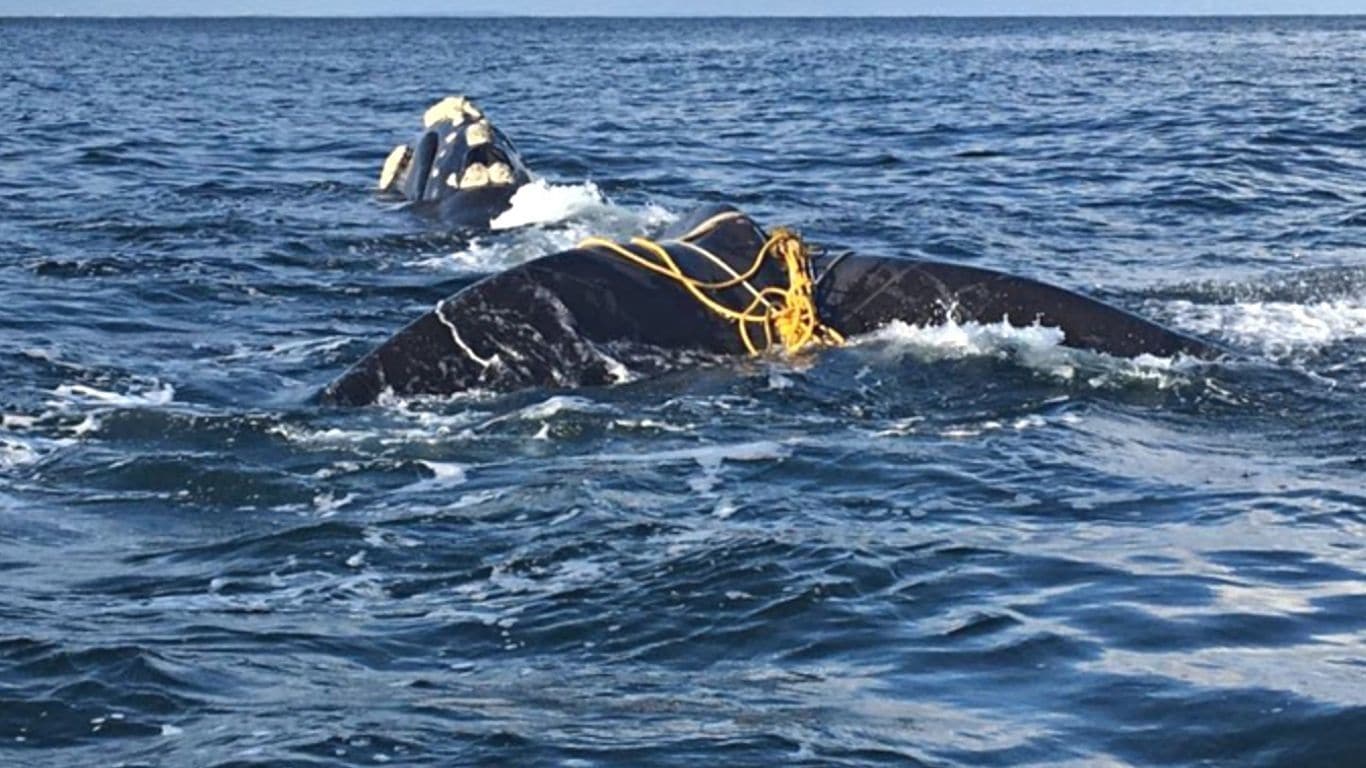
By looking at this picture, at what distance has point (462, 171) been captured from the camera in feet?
67.7

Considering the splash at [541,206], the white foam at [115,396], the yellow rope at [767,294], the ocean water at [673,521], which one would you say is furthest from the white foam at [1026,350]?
the splash at [541,206]

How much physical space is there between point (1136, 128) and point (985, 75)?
21745 mm

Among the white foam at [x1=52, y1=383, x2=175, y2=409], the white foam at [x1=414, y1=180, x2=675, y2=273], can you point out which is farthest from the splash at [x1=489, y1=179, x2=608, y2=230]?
the white foam at [x1=52, y1=383, x2=175, y2=409]

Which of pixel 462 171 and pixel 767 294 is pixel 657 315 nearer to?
pixel 767 294

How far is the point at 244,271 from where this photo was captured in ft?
58.3

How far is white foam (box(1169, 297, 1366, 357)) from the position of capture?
13680 millimetres

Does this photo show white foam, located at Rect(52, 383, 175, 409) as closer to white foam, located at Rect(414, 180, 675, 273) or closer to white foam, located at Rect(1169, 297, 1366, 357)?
white foam, located at Rect(414, 180, 675, 273)

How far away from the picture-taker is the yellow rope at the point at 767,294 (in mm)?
12383

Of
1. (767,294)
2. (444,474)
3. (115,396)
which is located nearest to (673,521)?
(444,474)

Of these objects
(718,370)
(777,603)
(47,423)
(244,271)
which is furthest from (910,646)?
(244,271)

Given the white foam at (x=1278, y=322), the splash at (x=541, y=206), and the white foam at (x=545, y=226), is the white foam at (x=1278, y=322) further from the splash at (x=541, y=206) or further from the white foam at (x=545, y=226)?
the splash at (x=541, y=206)

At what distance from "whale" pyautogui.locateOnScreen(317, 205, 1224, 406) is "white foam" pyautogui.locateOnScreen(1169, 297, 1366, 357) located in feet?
3.91

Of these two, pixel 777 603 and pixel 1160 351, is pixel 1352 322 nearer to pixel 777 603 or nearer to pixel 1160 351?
pixel 1160 351

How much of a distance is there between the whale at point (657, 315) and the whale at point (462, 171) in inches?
277
